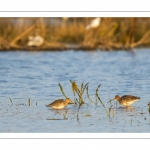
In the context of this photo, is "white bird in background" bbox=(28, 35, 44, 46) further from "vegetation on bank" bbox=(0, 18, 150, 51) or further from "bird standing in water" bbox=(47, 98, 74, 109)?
"bird standing in water" bbox=(47, 98, 74, 109)

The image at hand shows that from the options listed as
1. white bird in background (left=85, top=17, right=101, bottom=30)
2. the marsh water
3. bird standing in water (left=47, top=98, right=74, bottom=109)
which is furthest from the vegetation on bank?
bird standing in water (left=47, top=98, right=74, bottom=109)

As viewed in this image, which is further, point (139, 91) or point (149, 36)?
point (149, 36)

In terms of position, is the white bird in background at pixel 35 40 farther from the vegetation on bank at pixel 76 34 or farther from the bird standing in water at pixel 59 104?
the bird standing in water at pixel 59 104

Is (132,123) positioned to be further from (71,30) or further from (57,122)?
(71,30)

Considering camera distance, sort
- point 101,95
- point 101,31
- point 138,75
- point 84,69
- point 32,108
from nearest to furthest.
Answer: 1. point 32,108
2. point 101,95
3. point 138,75
4. point 84,69
5. point 101,31

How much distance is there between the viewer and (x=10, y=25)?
18.0 m

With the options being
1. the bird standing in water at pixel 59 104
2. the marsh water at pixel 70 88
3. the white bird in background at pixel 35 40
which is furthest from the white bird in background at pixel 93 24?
the bird standing in water at pixel 59 104

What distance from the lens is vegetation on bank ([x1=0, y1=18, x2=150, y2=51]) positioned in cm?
1770

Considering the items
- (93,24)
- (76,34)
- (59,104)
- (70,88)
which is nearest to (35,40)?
(93,24)

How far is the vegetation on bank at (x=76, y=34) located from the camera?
17703mm

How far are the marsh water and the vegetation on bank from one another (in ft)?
1.18

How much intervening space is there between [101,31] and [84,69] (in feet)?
10.2
